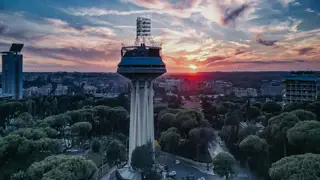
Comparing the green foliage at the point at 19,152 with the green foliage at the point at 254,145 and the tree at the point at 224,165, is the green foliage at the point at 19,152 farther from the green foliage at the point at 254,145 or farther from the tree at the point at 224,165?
the green foliage at the point at 254,145

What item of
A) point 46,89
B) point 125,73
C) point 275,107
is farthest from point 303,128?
point 46,89

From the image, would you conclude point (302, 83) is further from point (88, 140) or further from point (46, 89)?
point (46, 89)

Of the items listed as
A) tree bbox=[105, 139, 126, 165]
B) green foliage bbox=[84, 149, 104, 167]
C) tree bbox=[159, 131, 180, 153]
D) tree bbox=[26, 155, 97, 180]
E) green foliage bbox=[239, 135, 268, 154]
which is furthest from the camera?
tree bbox=[159, 131, 180, 153]

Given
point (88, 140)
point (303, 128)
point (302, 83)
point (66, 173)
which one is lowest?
point (88, 140)

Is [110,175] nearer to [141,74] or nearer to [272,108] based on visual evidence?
[141,74]

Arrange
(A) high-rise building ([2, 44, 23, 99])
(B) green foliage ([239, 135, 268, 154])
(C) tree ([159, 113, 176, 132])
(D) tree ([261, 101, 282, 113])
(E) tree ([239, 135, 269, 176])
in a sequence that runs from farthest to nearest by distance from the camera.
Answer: (A) high-rise building ([2, 44, 23, 99])
(D) tree ([261, 101, 282, 113])
(C) tree ([159, 113, 176, 132])
(B) green foliage ([239, 135, 268, 154])
(E) tree ([239, 135, 269, 176])

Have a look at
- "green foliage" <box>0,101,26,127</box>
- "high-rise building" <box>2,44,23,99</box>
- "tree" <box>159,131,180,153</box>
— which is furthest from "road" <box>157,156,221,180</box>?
"high-rise building" <box>2,44,23,99</box>

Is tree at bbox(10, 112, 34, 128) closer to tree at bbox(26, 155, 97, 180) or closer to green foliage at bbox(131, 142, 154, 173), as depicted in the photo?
green foliage at bbox(131, 142, 154, 173)
